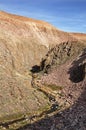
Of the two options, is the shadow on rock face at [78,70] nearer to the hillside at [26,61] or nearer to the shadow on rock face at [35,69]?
the hillside at [26,61]

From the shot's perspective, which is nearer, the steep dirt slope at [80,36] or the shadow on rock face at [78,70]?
the shadow on rock face at [78,70]

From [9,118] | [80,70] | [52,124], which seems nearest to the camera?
[52,124]

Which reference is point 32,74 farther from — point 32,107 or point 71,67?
point 32,107

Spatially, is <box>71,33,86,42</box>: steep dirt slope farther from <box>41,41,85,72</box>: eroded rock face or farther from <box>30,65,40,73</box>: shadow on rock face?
<box>30,65,40,73</box>: shadow on rock face

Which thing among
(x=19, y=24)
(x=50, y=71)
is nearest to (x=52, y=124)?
(x=50, y=71)

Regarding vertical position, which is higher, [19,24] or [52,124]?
[19,24]

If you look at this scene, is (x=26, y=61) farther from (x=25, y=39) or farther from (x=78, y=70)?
(x=78, y=70)

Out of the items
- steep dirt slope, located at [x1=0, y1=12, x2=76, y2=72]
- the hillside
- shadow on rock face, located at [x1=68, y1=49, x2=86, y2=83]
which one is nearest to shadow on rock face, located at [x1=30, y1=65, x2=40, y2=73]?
the hillside

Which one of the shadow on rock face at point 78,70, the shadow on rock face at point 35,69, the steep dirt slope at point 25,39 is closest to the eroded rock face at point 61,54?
the shadow on rock face at point 35,69
